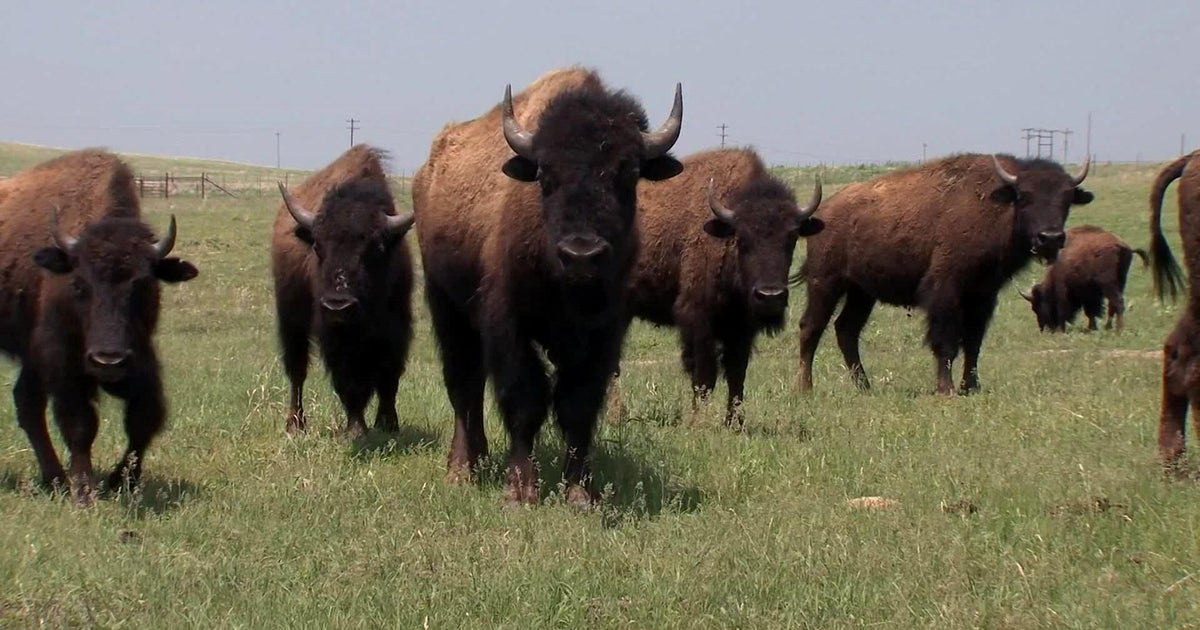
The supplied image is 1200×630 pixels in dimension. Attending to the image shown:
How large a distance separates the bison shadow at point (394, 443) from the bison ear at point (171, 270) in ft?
6.19

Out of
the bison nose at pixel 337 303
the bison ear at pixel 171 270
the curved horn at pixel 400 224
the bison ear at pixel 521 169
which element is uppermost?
the bison ear at pixel 521 169

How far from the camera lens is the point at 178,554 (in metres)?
5.80

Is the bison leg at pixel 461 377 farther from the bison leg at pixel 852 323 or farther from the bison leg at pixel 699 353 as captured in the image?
the bison leg at pixel 852 323

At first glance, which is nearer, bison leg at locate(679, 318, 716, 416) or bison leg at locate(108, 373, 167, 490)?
bison leg at locate(108, 373, 167, 490)

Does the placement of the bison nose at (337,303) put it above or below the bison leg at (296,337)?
above

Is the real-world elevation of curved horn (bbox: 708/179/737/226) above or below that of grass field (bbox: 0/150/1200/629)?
above

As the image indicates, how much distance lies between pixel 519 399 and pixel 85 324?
8.25 ft

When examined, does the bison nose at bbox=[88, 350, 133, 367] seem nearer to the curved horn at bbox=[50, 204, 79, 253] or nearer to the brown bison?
the curved horn at bbox=[50, 204, 79, 253]

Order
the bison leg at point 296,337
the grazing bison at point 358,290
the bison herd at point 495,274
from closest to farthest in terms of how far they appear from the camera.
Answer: the bison herd at point 495,274 → the grazing bison at point 358,290 → the bison leg at point 296,337

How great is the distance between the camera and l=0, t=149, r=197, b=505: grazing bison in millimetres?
7023

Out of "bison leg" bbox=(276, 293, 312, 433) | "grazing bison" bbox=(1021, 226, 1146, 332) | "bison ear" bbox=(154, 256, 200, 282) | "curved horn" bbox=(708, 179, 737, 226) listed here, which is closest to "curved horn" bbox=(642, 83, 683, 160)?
"bison ear" bbox=(154, 256, 200, 282)

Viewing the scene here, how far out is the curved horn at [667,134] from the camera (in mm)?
7062

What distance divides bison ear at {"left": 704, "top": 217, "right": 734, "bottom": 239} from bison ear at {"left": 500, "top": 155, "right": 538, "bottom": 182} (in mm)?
3993

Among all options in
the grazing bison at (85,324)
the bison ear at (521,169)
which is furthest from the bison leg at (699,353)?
the grazing bison at (85,324)
